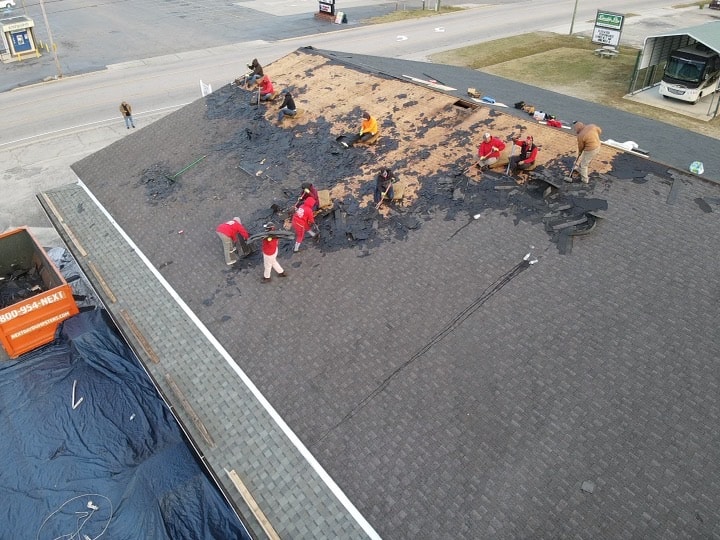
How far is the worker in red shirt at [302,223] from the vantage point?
39.3 ft

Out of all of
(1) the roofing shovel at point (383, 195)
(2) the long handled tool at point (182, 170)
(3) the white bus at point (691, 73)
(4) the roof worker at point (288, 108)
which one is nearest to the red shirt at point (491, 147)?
(1) the roofing shovel at point (383, 195)

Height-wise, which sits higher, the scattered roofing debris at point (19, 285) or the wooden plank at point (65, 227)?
the wooden plank at point (65, 227)

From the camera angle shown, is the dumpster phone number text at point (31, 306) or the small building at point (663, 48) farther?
the small building at point (663, 48)

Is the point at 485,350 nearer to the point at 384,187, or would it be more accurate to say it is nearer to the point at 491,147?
the point at 384,187

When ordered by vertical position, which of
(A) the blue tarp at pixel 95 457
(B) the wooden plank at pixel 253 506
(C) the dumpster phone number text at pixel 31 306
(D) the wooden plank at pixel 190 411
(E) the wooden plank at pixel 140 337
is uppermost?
(E) the wooden plank at pixel 140 337

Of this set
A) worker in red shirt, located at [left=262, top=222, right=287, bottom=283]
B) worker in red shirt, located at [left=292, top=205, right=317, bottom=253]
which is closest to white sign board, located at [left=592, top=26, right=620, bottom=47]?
worker in red shirt, located at [left=292, top=205, right=317, bottom=253]

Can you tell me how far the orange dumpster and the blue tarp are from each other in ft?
1.81

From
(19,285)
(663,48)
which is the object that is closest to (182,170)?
(19,285)

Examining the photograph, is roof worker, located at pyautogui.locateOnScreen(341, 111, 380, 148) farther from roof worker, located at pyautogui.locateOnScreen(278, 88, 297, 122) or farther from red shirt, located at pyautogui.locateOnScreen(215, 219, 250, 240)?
red shirt, located at pyautogui.locateOnScreen(215, 219, 250, 240)

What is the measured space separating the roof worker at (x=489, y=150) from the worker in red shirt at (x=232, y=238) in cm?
638

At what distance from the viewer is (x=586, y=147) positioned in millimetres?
12086

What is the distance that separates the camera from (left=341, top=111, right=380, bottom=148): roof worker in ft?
48.6

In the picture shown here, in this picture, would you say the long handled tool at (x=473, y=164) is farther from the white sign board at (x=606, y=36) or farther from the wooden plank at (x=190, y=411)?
the white sign board at (x=606, y=36)

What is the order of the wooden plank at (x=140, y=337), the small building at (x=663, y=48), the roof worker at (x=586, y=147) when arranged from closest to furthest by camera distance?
the wooden plank at (x=140, y=337)
the roof worker at (x=586, y=147)
the small building at (x=663, y=48)
